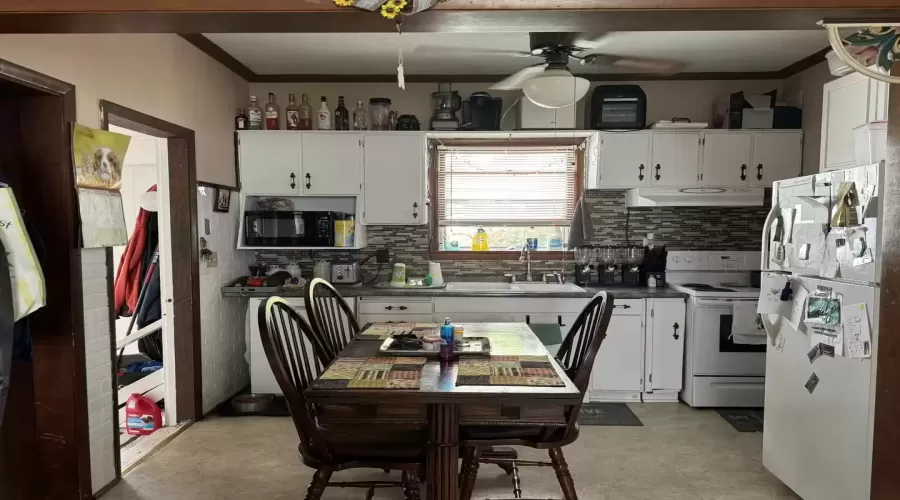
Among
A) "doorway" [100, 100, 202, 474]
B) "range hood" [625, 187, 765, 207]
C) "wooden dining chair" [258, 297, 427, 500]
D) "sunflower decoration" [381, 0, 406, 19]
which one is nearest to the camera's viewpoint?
"sunflower decoration" [381, 0, 406, 19]

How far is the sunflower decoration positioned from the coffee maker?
7.87ft

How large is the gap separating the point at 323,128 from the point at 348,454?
260 centimetres

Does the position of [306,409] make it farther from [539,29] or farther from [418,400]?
[539,29]

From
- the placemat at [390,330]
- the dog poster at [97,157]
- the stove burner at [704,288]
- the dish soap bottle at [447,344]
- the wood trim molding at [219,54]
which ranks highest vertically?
the wood trim molding at [219,54]

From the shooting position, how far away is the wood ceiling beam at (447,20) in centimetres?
151

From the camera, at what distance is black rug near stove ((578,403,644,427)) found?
3.38 metres

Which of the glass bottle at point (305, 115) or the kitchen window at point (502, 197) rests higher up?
the glass bottle at point (305, 115)

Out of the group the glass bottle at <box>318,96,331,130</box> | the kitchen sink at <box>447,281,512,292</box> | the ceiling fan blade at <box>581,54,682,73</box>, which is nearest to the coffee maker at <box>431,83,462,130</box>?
the glass bottle at <box>318,96,331,130</box>

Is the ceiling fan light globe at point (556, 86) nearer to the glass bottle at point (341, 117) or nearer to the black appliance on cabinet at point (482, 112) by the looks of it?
the black appliance on cabinet at point (482, 112)

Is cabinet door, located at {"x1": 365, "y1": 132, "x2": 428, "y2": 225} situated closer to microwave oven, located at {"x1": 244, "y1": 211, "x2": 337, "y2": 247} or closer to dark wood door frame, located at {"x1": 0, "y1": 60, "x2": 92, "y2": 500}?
microwave oven, located at {"x1": 244, "y1": 211, "x2": 337, "y2": 247}

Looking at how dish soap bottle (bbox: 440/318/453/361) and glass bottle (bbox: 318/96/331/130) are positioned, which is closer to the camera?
dish soap bottle (bbox: 440/318/453/361)

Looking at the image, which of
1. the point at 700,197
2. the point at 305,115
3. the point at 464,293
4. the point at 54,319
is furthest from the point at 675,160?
the point at 54,319

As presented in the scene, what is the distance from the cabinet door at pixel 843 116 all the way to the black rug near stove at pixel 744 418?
1673mm

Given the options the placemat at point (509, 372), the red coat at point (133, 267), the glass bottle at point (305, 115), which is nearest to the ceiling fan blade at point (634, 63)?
the placemat at point (509, 372)
